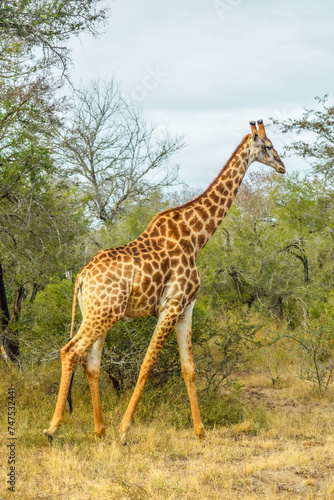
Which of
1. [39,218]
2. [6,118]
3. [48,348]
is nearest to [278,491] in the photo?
[48,348]

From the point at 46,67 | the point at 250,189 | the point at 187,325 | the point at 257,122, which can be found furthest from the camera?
the point at 250,189

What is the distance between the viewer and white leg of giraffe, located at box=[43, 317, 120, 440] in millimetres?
5598

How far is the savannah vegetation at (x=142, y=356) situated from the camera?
491 cm

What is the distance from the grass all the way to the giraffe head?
330 centimetres

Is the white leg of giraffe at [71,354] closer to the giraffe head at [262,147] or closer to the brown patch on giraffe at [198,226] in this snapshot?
the brown patch on giraffe at [198,226]

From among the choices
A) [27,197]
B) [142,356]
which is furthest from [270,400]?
[27,197]

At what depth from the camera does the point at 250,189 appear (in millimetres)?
34062

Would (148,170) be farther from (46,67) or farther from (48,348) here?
(48,348)

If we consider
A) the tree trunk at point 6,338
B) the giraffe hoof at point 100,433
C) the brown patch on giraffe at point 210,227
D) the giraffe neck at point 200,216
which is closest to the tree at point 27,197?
the tree trunk at point 6,338

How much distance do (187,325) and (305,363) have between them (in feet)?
12.0

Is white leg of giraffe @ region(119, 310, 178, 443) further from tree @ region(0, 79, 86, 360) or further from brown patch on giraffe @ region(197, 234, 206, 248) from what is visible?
tree @ region(0, 79, 86, 360)

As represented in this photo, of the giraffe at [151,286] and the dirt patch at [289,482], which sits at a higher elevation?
the giraffe at [151,286]

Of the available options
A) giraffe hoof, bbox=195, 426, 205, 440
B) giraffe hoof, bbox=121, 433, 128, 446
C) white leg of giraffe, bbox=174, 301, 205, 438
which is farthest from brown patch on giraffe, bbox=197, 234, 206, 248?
giraffe hoof, bbox=121, 433, 128, 446

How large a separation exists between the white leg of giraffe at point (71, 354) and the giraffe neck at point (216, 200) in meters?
1.59
